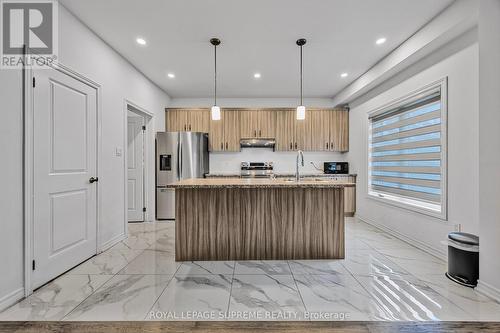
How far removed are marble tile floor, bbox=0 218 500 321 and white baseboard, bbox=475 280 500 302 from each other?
47 millimetres

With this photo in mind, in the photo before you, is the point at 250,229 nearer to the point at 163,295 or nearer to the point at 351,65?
the point at 163,295

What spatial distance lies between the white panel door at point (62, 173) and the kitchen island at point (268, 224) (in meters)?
1.18

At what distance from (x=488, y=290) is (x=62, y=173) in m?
4.11

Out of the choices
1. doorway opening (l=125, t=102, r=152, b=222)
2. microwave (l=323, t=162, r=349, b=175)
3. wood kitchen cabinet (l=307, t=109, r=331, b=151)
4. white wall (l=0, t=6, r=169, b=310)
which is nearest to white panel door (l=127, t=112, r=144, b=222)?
doorway opening (l=125, t=102, r=152, b=222)

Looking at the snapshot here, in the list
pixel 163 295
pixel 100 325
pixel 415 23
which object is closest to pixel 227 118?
pixel 415 23

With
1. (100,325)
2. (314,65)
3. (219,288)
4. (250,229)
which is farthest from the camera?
(314,65)

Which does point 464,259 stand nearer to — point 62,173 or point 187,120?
point 62,173

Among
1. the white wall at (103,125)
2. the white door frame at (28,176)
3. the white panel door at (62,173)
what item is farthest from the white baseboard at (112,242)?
the white door frame at (28,176)

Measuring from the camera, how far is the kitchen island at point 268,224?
282 cm

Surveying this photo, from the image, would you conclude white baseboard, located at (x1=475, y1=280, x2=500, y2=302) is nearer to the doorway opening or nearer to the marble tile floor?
the marble tile floor

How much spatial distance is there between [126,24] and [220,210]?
2397mm

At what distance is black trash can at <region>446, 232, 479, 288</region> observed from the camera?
214 centimetres

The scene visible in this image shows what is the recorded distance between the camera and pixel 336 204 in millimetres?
2838

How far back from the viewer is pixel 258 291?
6.94 ft
